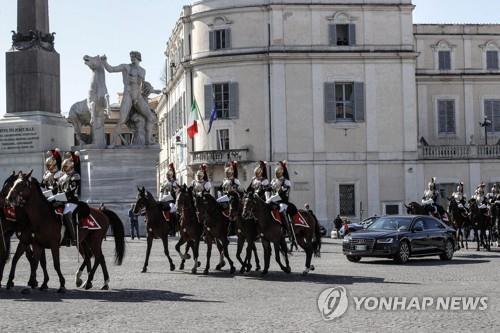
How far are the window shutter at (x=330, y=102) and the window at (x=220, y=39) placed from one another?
6578 millimetres

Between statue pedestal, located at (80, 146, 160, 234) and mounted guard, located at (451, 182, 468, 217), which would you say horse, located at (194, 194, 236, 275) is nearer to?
mounted guard, located at (451, 182, 468, 217)

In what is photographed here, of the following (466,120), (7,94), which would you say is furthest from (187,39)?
(7,94)

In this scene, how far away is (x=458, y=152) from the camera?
2458 inches

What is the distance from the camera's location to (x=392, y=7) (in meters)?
61.1

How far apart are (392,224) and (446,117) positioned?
39549mm

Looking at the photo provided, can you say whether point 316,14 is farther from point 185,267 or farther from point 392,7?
point 185,267

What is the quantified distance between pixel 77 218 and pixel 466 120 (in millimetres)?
50869

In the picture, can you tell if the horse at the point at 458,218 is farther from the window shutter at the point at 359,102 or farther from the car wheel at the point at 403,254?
the window shutter at the point at 359,102

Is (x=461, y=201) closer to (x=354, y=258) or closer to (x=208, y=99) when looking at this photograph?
(x=354, y=258)

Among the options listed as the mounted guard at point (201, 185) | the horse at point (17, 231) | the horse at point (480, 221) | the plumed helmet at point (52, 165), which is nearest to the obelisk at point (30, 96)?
the mounted guard at point (201, 185)

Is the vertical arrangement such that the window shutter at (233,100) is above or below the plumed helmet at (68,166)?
above

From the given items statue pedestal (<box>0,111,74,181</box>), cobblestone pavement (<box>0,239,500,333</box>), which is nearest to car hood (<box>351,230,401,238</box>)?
cobblestone pavement (<box>0,239,500,333</box>)

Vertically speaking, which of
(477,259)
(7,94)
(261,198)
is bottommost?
(477,259)

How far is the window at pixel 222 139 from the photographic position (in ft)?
200
